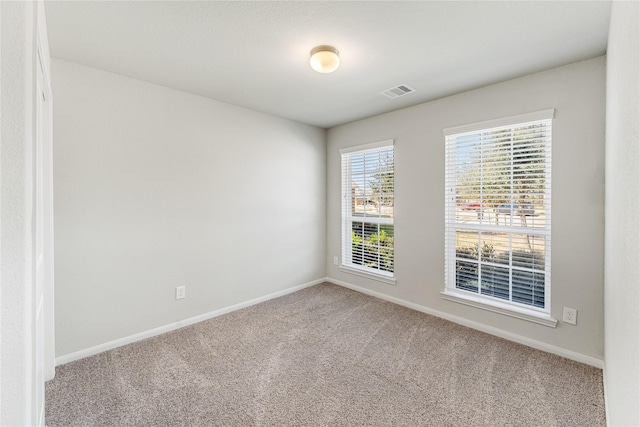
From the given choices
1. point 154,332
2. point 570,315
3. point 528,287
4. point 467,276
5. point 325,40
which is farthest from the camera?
point 467,276

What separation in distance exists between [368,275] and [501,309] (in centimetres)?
157

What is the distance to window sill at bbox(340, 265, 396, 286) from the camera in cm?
359

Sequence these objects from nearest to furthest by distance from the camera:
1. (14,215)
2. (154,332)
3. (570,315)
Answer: (14,215) < (570,315) < (154,332)

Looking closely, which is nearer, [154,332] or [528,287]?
[528,287]

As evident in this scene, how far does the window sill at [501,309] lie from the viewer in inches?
95.9

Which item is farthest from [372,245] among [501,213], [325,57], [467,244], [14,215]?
[14,215]

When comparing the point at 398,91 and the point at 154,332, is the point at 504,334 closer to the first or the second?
the point at 398,91

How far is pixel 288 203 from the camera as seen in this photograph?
388 centimetres

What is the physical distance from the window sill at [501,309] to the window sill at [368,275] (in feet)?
2.18

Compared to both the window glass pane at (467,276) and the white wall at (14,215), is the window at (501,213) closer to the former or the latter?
the window glass pane at (467,276)

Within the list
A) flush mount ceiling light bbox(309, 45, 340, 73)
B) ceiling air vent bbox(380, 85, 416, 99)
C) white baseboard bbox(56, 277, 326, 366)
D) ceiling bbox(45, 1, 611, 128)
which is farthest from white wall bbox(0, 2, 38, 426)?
ceiling air vent bbox(380, 85, 416, 99)

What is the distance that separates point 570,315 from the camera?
2322 mm

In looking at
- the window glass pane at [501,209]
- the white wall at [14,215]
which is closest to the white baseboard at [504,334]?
the window glass pane at [501,209]

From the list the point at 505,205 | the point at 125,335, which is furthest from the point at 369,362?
the point at 125,335
